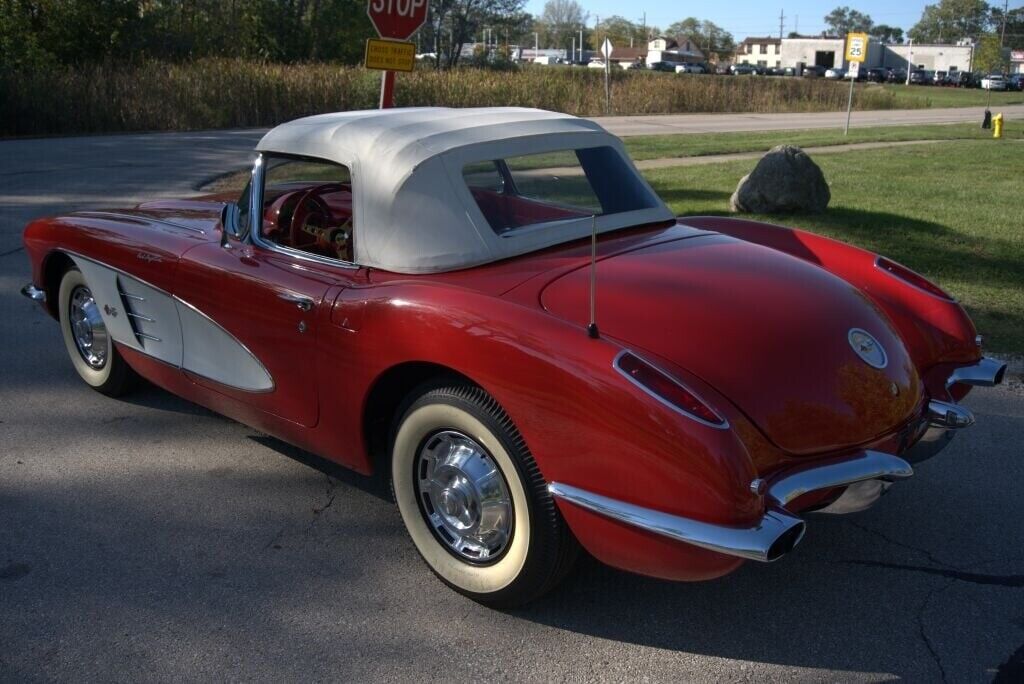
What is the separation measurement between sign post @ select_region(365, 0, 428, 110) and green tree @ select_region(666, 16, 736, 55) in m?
137

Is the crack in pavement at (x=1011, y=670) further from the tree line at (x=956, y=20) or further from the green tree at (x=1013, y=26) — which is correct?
the tree line at (x=956, y=20)

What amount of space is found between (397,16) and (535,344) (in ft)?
18.7

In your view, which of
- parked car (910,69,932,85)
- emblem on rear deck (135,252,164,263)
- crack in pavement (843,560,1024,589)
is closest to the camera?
crack in pavement (843,560,1024,589)

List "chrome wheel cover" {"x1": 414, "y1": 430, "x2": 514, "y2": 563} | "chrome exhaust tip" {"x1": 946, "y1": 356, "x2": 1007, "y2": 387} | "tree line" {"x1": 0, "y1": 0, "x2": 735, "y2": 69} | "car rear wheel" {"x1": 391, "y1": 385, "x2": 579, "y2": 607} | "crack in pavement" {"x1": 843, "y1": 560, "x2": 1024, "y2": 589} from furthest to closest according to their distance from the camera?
1. "tree line" {"x1": 0, "y1": 0, "x2": 735, "y2": 69}
2. "chrome exhaust tip" {"x1": 946, "y1": 356, "x2": 1007, "y2": 387}
3. "crack in pavement" {"x1": 843, "y1": 560, "x2": 1024, "y2": 589}
4. "chrome wheel cover" {"x1": 414, "y1": 430, "x2": 514, "y2": 563}
5. "car rear wheel" {"x1": 391, "y1": 385, "x2": 579, "y2": 607}

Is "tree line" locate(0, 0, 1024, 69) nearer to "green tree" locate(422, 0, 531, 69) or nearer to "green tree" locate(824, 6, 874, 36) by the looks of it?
"green tree" locate(422, 0, 531, 69)

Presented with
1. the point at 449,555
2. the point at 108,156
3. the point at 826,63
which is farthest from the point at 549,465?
the point at 826,63

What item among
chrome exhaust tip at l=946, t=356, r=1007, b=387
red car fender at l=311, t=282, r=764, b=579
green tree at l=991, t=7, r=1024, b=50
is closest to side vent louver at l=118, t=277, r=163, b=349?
red car fender at l=311, t=282, r=764, b=579

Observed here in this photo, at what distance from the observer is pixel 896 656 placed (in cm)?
291

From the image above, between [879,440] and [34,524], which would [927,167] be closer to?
[879,440]

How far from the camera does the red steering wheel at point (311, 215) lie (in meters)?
4.03

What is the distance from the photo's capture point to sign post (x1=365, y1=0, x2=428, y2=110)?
766 centimetres

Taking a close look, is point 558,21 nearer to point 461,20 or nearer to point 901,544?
point 461,20

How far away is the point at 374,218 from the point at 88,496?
5.71 feet

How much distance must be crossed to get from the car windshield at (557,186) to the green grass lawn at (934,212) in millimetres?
3101
